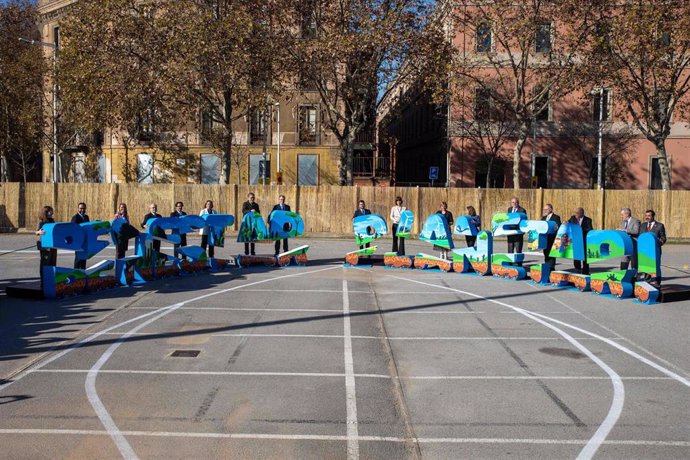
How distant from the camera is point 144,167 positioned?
160 ft

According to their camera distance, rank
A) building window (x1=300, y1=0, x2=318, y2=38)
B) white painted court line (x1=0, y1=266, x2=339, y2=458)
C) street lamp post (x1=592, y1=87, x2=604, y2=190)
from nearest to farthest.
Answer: white painted court line (x1=0, y1=266, x2=339, y2=458) → building window (x1=300, y1=0, x2=318, y2=38) → street lamp post (x1=592, y1=87, x2=604, y2=190)

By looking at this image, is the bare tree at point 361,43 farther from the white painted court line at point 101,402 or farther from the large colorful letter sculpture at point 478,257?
the white painted court line at point 101,402

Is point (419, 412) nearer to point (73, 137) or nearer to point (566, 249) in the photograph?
point (566, 249)

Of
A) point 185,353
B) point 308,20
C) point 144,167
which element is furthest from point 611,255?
point 144,167

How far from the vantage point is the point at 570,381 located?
9.03 meters

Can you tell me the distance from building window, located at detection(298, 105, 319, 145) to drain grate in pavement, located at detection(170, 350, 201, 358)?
Result: 123 feet

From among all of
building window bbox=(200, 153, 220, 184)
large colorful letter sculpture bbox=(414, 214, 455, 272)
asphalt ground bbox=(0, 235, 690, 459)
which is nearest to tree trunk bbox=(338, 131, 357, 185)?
building window bbox=(200, 153, 220, 184)

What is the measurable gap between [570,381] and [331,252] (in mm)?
17544

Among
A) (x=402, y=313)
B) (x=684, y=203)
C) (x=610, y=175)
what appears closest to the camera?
(x=402, y=313)

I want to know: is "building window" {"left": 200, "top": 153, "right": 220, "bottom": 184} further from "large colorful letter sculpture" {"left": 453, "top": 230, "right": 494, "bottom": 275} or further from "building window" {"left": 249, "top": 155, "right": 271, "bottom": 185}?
"large colorful letter sculpture" {"left": 453, "top": 230, "right": 494, "bottom": 275}

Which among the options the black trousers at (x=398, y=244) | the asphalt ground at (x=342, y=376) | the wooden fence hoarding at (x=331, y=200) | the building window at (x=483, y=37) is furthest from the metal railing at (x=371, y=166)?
the asphalt ground at (x=342, y=376)

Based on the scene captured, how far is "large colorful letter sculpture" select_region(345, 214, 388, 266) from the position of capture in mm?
21500

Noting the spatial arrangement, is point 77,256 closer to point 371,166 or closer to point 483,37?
point 483,37

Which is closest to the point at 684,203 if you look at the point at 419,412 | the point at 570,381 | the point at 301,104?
the point at 301,104
